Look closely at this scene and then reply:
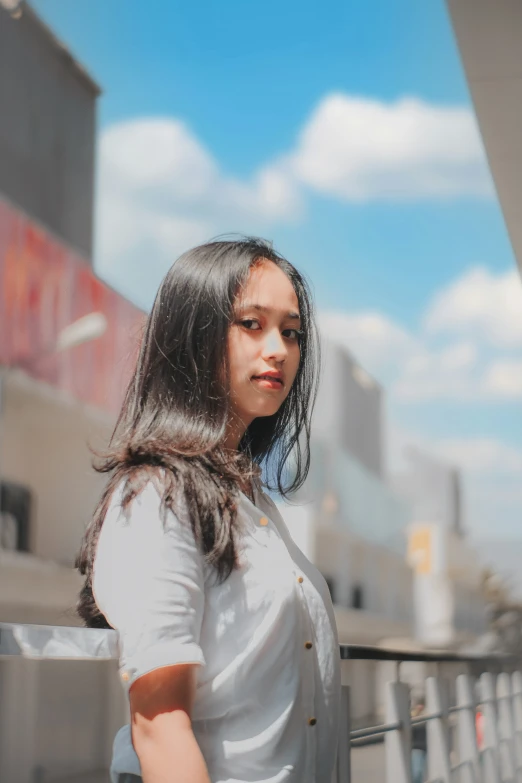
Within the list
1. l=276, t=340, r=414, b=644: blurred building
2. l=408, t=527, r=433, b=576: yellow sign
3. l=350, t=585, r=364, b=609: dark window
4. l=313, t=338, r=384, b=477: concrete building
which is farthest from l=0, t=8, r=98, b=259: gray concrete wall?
l=408, t=527, r=433, b=576: yellow sign

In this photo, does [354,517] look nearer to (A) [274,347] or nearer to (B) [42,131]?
(B) [42,131]

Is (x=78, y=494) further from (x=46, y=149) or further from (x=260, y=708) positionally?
(x=260, y=708)

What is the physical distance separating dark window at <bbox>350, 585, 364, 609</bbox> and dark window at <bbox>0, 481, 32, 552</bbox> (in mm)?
7919

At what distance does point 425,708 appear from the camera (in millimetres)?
1481

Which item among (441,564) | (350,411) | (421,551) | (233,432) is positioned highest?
(350,411)

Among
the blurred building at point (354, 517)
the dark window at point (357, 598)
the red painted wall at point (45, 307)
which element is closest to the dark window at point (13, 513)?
the red painted wall at point (45, 307)

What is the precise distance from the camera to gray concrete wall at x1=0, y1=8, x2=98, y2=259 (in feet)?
45.4

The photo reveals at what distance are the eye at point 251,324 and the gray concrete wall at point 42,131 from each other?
13.2 meters

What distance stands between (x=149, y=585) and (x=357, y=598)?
19.1 metres

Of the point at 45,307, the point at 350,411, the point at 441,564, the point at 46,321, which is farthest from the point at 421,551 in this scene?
the point at 46,321

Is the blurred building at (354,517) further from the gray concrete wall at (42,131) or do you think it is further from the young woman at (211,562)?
the young woman at (211,562)

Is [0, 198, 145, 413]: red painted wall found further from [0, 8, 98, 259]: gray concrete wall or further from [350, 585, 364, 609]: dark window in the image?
[350, 585, 364, 609]: dark window

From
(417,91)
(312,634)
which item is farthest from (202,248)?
(417,91)

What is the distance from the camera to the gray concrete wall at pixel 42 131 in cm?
1383
